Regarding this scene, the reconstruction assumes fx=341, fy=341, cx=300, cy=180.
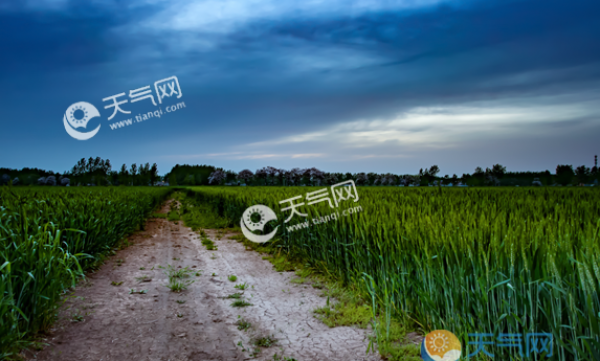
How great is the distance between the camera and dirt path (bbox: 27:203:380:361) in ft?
10.7

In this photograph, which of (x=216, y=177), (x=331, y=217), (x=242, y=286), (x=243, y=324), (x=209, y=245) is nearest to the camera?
(x=243, y=324)

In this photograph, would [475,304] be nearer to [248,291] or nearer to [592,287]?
[592,287]

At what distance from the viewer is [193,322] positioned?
3.96 metres

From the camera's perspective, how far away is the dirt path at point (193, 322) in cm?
327

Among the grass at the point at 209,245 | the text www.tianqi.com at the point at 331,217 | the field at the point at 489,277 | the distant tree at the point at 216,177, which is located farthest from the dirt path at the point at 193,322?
the distant tree at the point at 216,177

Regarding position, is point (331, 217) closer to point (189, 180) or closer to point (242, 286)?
point (242, 286)

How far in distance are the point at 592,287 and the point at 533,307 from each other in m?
0.47

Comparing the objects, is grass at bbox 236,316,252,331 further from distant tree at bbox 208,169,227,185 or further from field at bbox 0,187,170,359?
distant tree at bbox 208,169,227,185

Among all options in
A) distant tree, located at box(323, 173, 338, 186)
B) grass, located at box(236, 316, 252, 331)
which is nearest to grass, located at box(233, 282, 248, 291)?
grass, located at box(236, 316, 252, 331)

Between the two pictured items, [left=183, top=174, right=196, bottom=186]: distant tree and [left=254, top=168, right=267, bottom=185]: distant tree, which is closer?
[left=254, top=168, right=267, bottom=185]: distant tree

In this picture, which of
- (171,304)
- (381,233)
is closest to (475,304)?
(381,233)

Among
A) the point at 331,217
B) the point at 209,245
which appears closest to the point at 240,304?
the point at 331,217

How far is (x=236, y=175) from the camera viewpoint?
51312 millimetres

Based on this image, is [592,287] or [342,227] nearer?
[592,287]
